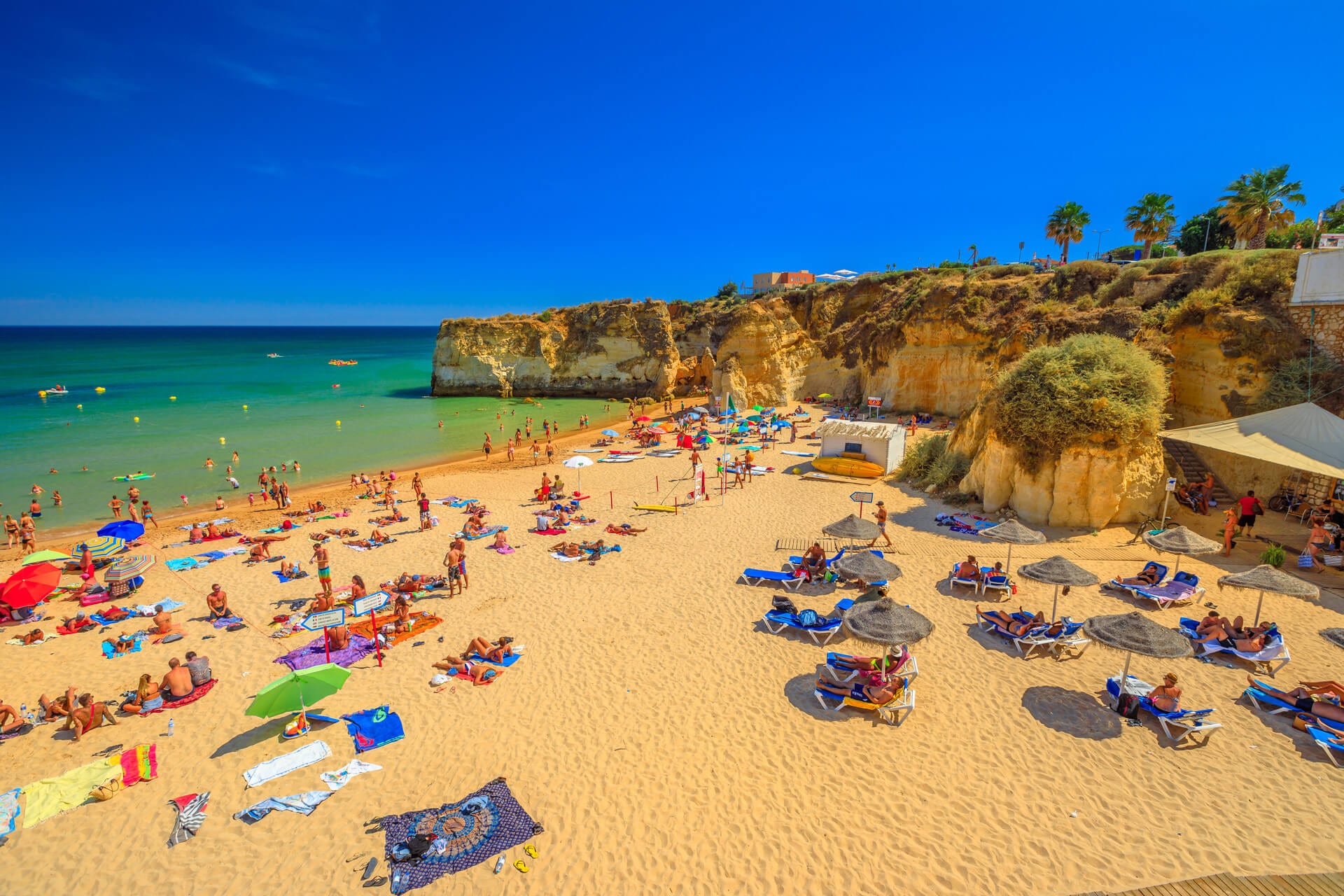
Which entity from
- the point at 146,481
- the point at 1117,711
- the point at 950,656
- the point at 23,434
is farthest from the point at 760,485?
the point at 23,434

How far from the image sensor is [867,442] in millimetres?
20078

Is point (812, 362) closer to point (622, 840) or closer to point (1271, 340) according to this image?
point (1271, 340)

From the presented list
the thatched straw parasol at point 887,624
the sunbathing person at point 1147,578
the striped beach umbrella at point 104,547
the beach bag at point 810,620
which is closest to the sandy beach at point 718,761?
the beach bag at point 810,620

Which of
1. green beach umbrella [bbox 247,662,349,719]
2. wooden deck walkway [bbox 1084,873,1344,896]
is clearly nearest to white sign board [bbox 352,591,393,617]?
green beach umbrella [bbox 247,662,349,719]

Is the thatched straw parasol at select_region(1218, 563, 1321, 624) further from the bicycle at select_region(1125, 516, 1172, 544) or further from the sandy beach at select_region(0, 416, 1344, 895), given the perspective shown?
the bicycle at select_region(1125, 516, 1172, 544)

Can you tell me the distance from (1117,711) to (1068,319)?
1983 centimetres

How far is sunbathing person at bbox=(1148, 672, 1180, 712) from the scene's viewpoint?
738 cm

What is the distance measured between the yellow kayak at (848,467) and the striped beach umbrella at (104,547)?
20020 mm

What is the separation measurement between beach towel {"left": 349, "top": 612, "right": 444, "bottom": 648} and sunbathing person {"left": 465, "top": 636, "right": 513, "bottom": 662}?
139cm

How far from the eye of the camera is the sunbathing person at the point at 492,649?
30.9 ft

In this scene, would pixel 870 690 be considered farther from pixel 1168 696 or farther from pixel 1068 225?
pixel 1068 225

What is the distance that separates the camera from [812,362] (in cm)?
3875

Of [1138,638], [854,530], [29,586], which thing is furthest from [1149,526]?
[29,586]

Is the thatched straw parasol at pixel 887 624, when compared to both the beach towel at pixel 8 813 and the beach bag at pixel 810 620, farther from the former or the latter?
the beach towel at pixel 8 813
